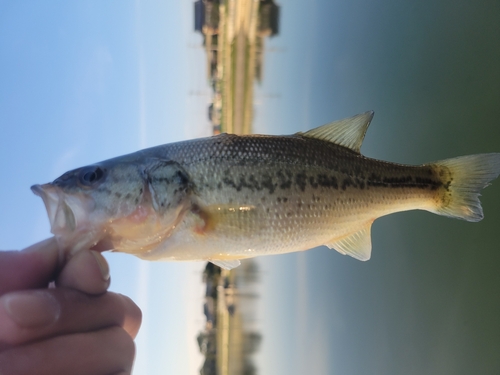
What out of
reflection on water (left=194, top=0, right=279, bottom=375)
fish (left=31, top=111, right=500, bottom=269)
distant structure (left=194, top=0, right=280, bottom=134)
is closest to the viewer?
fish (left=31, top=111, right=500, bottom=269)

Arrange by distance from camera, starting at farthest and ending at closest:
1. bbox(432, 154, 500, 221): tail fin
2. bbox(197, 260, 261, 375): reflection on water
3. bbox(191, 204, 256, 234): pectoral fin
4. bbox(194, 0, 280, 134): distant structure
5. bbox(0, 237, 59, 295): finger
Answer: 1. bbox(197, 260, 261, 375): reflection on water
2. bbox(194, 0, 280, 134): distant structure
3. bbox(432, 154, 500, 221): tail fin
4. bbox(191, 204, 256, 234): pectoral fin
5. bbox(0, 237, 59, 295): finger

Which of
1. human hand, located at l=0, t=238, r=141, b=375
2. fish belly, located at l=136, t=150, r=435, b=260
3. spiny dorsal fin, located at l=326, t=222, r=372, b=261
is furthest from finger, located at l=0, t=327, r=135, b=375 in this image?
spiny dorsal fin, located at l=326, t=222, r=372, b=261

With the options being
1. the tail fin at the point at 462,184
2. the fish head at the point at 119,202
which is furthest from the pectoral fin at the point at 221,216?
the tail fin at the point at 462,184

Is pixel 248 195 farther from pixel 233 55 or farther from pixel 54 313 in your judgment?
pixel 233 55

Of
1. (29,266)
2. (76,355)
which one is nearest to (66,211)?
(29,266)

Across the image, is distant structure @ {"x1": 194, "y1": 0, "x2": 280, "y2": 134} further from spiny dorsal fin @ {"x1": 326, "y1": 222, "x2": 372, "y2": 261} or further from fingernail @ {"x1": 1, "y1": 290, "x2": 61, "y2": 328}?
fingernail @ {"x1": 1, "y1": 290, "x2": 61, "y2": 328}

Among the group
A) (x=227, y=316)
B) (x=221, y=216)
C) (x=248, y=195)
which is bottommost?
(x=227, y=316)

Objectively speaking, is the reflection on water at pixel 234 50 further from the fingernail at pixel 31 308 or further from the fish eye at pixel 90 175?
the fingernail at pixel 31 308
